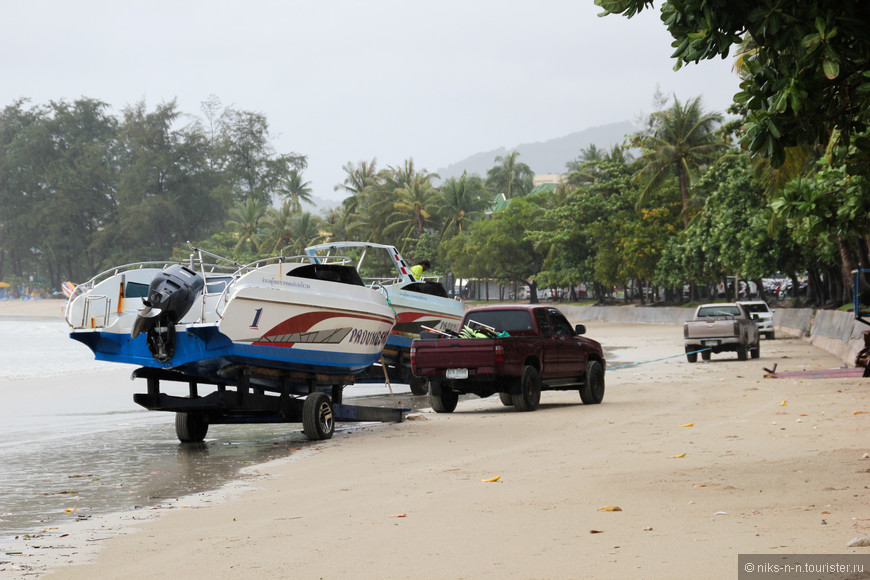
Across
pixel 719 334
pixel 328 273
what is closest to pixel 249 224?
pixel 719 334

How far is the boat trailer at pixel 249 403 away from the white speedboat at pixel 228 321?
58mm

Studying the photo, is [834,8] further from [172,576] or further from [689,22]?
[172,576]

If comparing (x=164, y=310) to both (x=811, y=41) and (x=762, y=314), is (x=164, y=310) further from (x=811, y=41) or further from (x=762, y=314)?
(x=762, y=314)

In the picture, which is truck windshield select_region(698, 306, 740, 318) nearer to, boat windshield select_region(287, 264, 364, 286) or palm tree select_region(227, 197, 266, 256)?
boat windshield select_region(287, 264, 364, 286)

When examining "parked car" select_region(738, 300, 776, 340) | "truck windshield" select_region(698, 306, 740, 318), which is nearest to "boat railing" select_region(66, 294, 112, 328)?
"truck windshield" select_region(698, 306, 740, 318)

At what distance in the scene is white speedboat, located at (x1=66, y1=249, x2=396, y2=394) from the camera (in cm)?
1247

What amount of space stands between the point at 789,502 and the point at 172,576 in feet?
14.8

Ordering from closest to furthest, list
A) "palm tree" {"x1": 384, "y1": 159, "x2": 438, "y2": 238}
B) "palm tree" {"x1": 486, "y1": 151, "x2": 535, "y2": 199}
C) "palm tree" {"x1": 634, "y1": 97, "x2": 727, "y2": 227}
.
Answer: "palm tree" {"x1": 634, "y1": 97, "x2": 727, "y2": 227} < "palm tree" {"x1": 384, "y1": 159, "x2": 438, "y2": 238} < "palm tree" {"x1": 486, "y1": 151, "x2": 535, "y2": 199}

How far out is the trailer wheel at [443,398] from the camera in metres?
17.4

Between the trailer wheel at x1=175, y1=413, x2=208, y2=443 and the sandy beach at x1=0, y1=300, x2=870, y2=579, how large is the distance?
69.6 inches

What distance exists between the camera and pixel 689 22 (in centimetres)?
670

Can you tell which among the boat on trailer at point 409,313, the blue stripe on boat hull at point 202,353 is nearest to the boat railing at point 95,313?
the blue stripe on boat hull at point 202,353

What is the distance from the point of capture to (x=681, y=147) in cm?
5844

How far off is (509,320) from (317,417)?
4689 mm
